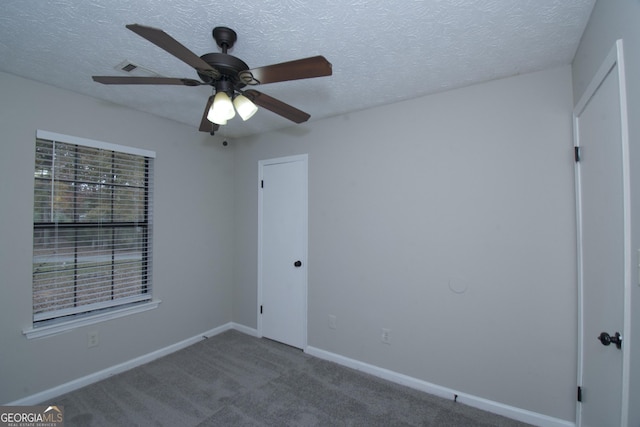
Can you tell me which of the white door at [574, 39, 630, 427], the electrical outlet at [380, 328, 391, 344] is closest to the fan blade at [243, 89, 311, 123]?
the white door at [574, 39, 630, 427]

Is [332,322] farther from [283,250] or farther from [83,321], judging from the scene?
[83,321]

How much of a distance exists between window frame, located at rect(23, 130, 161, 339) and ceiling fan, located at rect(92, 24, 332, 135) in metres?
1.35

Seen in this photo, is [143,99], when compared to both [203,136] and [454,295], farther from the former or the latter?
[454,295]

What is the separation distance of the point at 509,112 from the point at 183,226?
3.40m

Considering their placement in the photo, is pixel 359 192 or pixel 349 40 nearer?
pixel 349 40

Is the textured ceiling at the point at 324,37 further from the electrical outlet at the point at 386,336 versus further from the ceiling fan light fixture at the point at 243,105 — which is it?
the electrical outlet at the point at 386,336

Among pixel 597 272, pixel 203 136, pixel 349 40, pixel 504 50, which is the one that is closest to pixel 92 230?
pixel 203 136

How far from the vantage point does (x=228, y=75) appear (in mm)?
1468

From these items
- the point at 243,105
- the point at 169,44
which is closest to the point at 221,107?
the point at 243,105

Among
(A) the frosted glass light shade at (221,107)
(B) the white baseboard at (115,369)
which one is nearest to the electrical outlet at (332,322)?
(B) the white baseboard at (115,369)

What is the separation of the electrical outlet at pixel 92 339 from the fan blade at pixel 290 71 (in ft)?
8.80

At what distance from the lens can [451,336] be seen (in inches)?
91.4

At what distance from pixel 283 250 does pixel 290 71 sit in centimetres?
235

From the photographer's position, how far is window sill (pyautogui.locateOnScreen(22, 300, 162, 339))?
221 centimetres
